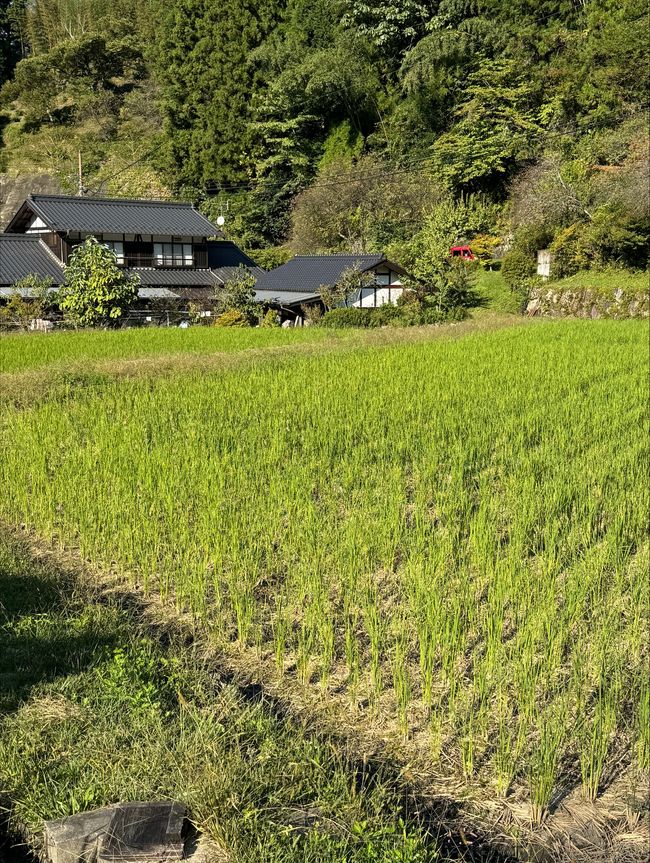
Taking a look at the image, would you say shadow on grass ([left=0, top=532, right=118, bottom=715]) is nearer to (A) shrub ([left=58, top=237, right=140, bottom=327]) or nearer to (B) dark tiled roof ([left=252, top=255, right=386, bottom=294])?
(A) shrub ([left=58, top=237, right=140, bottom=327])

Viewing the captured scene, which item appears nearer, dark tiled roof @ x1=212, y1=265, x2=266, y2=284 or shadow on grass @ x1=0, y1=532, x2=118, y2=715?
shadow on grass @ x1=0, y1=532, x2=118, y2=715

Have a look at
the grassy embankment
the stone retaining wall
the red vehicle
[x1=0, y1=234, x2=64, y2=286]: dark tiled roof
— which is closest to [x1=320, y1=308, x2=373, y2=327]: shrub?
the stone retaining wall

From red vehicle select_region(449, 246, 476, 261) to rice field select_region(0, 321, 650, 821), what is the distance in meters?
16.8

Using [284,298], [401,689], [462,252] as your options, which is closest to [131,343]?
[284,298]

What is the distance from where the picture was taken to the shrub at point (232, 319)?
2009 centimetres

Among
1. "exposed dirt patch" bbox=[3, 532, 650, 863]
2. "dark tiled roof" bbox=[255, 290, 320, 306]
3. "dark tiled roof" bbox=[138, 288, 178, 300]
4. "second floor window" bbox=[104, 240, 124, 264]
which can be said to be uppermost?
"second floor window" bbox=[104, 240, 124, 264]

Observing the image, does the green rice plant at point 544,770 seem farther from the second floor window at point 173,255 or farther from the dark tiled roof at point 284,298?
the second floor window at point 173,255

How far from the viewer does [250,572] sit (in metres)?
3.54

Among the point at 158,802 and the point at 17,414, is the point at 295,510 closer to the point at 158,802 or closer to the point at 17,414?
the point at 158,802

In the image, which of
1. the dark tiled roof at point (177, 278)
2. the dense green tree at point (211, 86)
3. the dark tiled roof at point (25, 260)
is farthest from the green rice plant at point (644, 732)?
the dense green tree at point (211, 86)

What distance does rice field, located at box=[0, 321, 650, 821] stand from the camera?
A: 8.36 feet

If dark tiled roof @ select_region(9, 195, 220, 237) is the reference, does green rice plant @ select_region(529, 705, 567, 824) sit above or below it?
below

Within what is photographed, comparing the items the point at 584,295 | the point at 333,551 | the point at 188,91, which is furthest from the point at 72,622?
the point at 188,91

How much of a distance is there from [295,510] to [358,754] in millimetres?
1958
